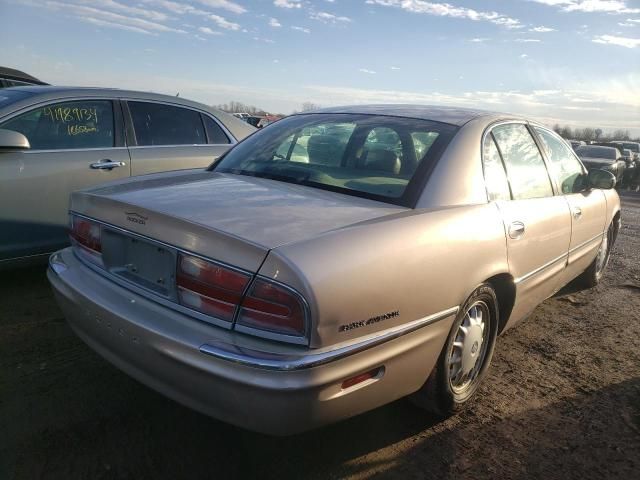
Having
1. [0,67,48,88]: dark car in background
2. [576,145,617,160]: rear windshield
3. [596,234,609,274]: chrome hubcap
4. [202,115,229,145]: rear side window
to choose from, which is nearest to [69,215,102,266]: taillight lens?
[202,115,229,145]: rear side window

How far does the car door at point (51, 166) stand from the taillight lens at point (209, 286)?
2.39 metres

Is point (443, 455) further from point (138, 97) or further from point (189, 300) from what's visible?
point (138, 97)

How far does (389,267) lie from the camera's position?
2008 millimetres

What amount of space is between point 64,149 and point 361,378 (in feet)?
10.5

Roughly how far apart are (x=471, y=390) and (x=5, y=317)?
2.89 m

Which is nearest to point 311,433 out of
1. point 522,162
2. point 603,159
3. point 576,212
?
point 522,162

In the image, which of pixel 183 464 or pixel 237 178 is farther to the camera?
pixel 237 178

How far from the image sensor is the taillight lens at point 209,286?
6.12 feet

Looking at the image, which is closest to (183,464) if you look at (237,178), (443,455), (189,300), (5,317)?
(189,300)

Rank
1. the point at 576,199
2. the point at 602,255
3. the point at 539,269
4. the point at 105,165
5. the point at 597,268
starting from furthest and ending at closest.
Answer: the point at 602,255
the point at 597,268
the point at 105,165
the point at 576,199
the point at 539,269

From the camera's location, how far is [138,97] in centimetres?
465

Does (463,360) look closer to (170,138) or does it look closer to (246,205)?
(246,205)

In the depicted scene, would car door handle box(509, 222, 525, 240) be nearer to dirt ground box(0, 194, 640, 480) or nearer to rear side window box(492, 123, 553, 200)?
rear side window box(492, 123, 553, 200)

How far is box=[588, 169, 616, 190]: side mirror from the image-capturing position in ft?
13.0
